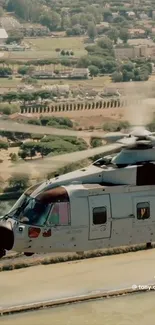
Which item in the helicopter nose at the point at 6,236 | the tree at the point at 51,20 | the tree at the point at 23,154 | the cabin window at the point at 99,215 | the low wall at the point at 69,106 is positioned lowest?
the low wall at the point at 69,106

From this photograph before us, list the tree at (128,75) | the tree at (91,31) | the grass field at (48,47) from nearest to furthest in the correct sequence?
Result: the tree at (128,75) → the grass field at (48,47) → the tree at (91,31)

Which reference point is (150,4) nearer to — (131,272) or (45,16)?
(45,16)

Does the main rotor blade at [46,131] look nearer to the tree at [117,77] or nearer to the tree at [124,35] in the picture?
the tree at [117,77]

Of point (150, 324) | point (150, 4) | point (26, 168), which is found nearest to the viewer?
point (26, 168)

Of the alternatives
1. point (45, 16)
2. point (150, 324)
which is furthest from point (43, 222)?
point (45, 16)

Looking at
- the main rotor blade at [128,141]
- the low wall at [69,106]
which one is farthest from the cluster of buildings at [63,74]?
the main rotor blade at [128,141]

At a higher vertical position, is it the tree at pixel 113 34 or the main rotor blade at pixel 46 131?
the main rotor blade at pixel 46 131

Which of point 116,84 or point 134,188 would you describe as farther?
point 116,84
